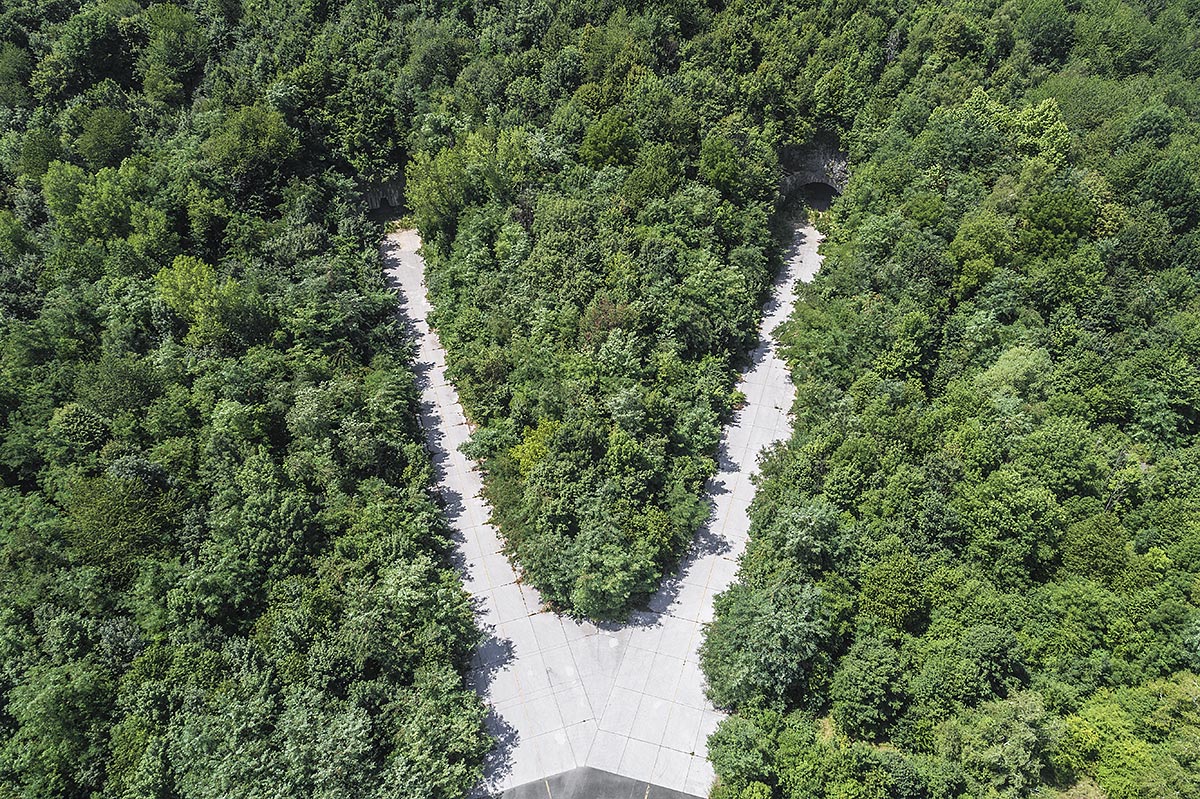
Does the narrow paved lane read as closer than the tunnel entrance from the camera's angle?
Yes

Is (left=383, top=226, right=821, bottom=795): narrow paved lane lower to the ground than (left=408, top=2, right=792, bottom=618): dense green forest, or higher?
lower

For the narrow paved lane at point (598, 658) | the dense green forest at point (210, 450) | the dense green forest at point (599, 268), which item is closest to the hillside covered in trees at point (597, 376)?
the dense green forest at point (210, 450)

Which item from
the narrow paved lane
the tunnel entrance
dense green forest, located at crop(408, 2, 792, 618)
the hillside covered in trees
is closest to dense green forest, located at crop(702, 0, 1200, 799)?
the hillside covered in trees

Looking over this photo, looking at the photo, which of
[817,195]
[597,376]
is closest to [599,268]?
[597,376]

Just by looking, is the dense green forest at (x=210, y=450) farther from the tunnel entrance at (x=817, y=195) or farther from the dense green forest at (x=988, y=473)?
the tunnel entrance at (x=817, y=195)

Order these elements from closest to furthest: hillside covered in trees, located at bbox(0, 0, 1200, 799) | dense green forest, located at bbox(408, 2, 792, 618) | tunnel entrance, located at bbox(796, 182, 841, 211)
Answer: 1. hillside covered in trees, located at bbox(0, 0, 1200, 799)
2. dense green forest, located at bbox(408, 2, 792, 618)
3. tunnel entrance, located at bbox(796, 182, 841, 211)

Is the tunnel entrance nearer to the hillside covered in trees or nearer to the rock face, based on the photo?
the rock face
